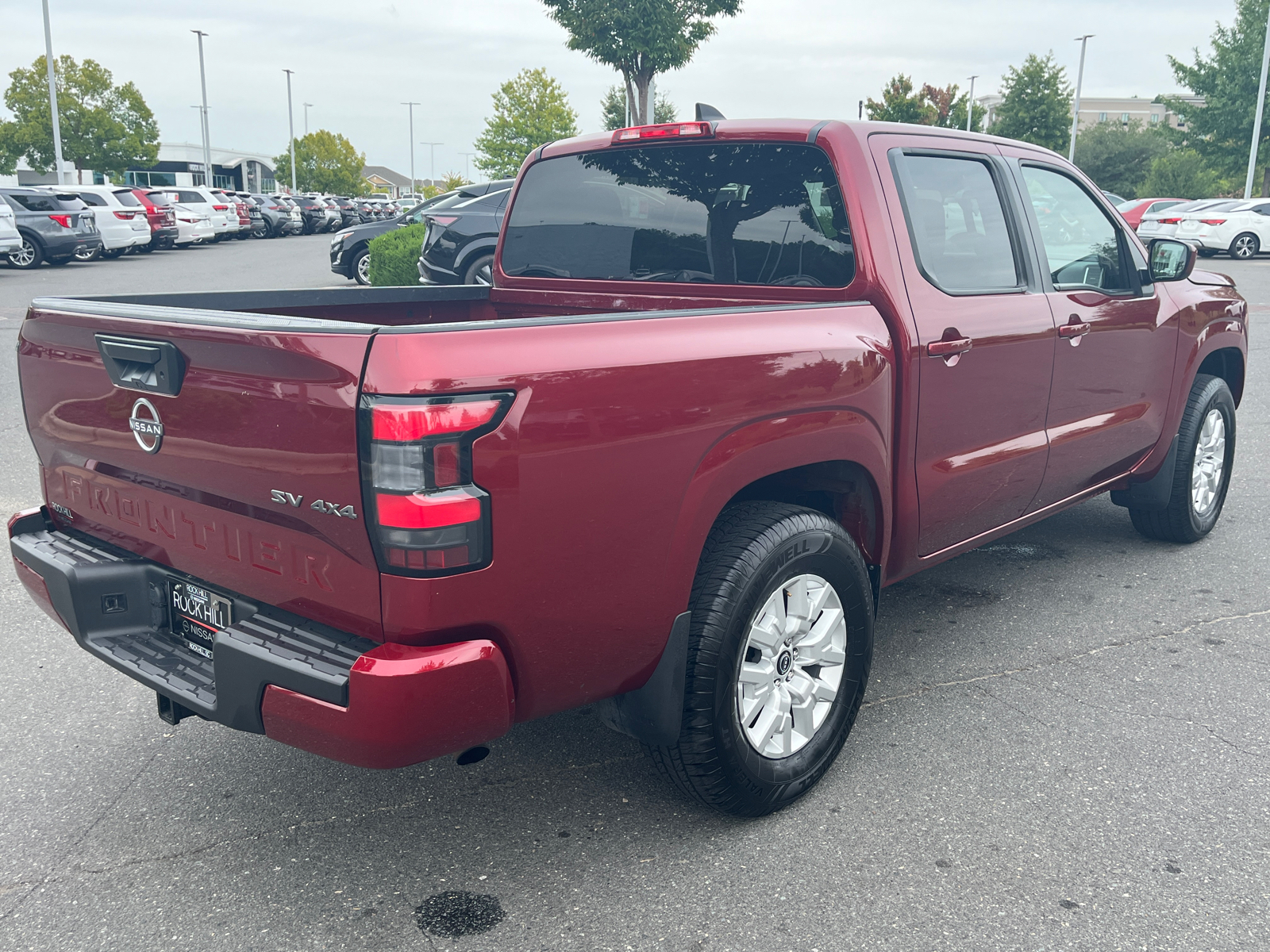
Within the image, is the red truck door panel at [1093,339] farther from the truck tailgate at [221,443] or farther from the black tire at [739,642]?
the truck tailgate at [221,443]

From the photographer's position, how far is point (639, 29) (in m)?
24.6

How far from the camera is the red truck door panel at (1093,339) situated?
4059mm

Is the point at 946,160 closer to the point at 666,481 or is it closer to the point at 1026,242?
the point at 1026,242

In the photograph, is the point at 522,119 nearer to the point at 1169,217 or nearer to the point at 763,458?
the point at 1169,217

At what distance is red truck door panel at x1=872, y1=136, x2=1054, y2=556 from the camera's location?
3.38m

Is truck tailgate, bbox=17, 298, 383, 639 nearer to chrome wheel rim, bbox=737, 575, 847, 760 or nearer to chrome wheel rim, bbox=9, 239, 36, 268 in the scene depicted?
chrome wheel rim, bbox=737, 575, 847, 760

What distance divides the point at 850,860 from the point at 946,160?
231 centimetres

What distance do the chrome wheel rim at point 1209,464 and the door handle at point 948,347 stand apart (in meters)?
2.42

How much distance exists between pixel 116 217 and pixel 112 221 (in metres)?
0.13

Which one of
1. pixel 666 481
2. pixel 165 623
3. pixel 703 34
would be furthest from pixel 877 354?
pixel 703 34

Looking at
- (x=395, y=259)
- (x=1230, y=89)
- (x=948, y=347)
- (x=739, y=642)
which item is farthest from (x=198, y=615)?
(x=1230, y=89)

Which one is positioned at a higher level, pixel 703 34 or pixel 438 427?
pixel 703 34

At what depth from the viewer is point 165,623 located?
2.78 metres

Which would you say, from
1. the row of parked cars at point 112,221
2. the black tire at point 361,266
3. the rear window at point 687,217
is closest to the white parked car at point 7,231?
the row of parked cars at point 112,221
